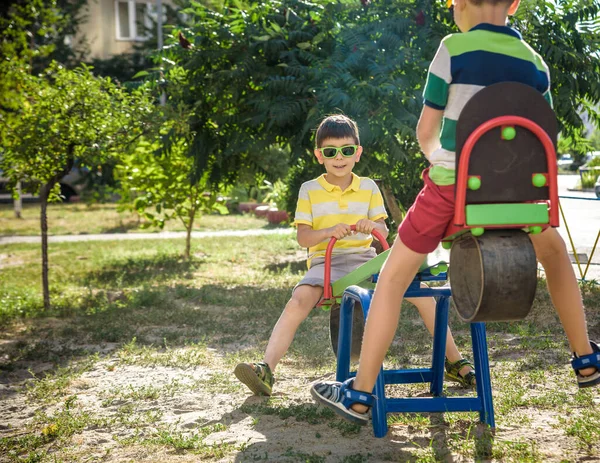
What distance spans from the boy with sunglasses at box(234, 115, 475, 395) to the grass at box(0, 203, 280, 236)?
9537 mm

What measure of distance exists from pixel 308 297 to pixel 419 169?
4098 mm

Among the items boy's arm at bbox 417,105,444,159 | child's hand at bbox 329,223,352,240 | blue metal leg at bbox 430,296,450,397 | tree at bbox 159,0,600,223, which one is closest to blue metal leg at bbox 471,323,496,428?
blue metal leg at bbox 430,296,450,397

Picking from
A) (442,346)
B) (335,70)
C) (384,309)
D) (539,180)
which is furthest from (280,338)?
(335,70)

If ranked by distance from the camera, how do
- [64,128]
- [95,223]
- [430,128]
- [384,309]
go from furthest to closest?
[95,223] < [64,128] < [384,309] < [430,128]

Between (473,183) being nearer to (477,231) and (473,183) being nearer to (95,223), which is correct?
(477,231)

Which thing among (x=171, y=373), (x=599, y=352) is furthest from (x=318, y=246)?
(x=599, y=352)

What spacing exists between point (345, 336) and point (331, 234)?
0.54 m

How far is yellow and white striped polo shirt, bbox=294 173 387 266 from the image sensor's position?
13.4 feet

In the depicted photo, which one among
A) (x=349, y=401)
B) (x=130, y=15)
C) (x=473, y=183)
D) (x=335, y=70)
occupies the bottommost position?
(x=349, y=401)

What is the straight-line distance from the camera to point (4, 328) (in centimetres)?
637

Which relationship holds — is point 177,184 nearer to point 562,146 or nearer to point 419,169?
point 419,169

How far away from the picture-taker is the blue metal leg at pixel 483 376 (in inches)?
128

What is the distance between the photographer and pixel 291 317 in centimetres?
399

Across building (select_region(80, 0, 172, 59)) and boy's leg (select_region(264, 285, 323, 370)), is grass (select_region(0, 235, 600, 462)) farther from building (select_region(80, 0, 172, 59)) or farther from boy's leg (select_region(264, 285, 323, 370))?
building (select_region(80, 0, 172, 59))
